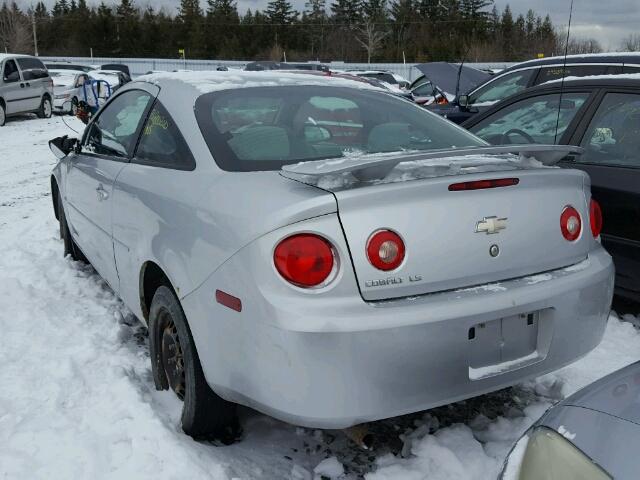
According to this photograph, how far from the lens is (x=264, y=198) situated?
7.48ft

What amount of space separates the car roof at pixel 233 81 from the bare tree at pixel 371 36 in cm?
7124

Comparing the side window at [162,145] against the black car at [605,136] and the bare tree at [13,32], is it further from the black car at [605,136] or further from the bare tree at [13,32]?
the bare tree at [13,32]

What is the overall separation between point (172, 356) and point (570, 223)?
70.8 inches

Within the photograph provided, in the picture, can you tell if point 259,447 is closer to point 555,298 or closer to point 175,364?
point 175,364

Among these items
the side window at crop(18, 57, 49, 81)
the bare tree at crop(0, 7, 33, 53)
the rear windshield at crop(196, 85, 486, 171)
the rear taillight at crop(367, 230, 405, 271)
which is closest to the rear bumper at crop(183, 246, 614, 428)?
the rear taillight at crop(367, 230, 405, 271)

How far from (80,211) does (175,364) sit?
1737 millimetres

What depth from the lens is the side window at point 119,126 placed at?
11.5 feet

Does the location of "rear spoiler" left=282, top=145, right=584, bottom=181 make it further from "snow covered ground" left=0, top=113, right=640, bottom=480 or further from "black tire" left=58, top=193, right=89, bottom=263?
"black tire" left=58, top=193, right=89, bottom=263

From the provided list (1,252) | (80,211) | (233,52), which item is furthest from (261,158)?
(233,52)

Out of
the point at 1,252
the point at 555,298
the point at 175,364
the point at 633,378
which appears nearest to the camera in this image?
the point at 633,378

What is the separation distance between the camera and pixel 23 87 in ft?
55.5

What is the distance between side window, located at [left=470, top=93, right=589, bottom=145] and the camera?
441cm

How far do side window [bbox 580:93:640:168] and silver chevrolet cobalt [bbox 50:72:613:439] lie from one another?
1404 mm

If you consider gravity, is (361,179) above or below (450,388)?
above
